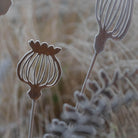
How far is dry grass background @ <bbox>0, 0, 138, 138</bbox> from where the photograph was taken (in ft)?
1.76

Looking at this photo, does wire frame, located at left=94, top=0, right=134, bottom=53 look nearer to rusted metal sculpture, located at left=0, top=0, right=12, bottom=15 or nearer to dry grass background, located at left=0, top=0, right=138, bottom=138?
rusted metal sculpture, located at left=0, top=0, right=12, bottom=15

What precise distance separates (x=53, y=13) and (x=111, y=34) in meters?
0.58

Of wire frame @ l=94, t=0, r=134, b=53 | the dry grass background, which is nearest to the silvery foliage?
wire frame @ l=94, t=0, r=134, b=53

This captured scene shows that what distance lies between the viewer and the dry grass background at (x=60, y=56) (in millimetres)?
535

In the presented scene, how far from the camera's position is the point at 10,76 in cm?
60

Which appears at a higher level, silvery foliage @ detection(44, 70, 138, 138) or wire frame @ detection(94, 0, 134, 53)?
wire frame @ detection(94, 0, 134, 53)

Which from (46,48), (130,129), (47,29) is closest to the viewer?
(46,48)

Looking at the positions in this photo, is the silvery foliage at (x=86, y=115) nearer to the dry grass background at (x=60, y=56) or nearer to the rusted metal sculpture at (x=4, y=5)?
the rusted metal sculpture at (x=4, y=5)

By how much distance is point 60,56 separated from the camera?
2.26 feet

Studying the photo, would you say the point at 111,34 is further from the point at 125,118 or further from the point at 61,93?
the point at 61,93

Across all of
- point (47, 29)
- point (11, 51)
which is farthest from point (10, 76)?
point (47, 29)

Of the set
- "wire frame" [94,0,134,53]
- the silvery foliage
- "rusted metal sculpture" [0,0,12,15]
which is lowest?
the silvery foliage

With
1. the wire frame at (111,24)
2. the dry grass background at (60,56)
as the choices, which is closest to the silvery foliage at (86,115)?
the wire frame at (111,24)

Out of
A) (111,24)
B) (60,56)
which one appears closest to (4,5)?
(111,24)
